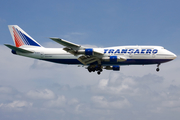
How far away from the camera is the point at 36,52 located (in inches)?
2453

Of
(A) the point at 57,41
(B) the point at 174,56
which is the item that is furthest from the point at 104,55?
(B) the point at 174,56

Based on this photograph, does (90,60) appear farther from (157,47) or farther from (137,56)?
(157,47)

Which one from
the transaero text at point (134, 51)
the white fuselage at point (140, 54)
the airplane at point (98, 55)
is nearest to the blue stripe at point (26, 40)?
the airplane at point (98, 55)

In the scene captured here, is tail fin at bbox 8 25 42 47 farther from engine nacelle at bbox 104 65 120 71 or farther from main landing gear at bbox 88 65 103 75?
engine nacelle at bbox 104 65 120 71

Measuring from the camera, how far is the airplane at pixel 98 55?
53.9 meters

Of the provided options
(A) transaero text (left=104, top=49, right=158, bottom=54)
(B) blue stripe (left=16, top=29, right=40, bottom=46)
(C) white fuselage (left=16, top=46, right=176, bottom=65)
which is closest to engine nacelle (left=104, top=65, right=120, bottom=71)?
(C) white fuselage (left=16, top=46, right=176, bottom=65)

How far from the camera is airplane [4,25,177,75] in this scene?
177ft

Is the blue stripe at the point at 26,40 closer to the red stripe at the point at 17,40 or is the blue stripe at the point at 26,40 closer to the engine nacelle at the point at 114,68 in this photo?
the red stripe at the point at 17,40

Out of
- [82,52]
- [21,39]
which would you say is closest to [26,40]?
[21,39]

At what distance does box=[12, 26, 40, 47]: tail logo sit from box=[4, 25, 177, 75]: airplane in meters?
1.63

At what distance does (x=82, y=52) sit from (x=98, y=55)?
489 centimetres

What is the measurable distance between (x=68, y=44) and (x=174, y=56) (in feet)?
83.6

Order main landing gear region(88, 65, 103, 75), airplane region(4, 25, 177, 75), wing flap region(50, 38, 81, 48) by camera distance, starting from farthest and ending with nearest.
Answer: main landing gear region(88, 65, 103, 75)
airplane region(4, 25, 177, 75)
wing flap region(50, 38, 81, 48)

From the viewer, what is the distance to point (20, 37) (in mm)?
66250
